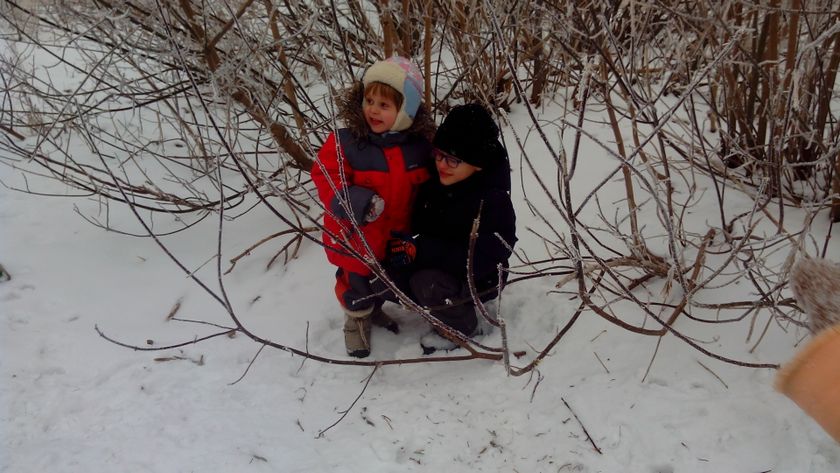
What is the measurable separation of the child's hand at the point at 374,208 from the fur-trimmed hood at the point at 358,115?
9.9 inches

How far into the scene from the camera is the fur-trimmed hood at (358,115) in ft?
6.61

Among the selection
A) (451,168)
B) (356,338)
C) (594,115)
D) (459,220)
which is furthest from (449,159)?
(594,115)

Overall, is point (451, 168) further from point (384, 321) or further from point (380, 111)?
point (384, 321)

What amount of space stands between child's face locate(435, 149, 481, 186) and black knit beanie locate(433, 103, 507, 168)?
0.10ft

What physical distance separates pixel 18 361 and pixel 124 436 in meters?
0.74

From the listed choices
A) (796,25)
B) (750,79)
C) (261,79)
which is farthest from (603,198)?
(261,79)

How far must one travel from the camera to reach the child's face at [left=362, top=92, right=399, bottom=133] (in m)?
1.96

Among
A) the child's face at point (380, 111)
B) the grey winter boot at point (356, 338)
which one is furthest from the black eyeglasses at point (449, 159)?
the grey winter boot at point (356, 338)

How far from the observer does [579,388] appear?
195cm

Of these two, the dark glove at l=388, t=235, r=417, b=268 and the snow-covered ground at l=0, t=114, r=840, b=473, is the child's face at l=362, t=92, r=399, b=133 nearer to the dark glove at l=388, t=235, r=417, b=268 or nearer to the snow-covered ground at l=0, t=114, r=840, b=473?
the dark glove at l=388, t=235, r=417, b=268

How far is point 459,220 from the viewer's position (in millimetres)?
2086

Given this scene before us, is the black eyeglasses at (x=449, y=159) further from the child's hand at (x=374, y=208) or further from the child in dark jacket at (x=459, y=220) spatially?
the child's hand at (x=374, y=208)

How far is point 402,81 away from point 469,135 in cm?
31

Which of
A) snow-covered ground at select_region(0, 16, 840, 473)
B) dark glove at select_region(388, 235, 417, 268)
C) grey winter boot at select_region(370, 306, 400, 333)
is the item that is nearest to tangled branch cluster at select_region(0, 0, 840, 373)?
snow-covered ground at select_region(0, 16, 840, 473)
